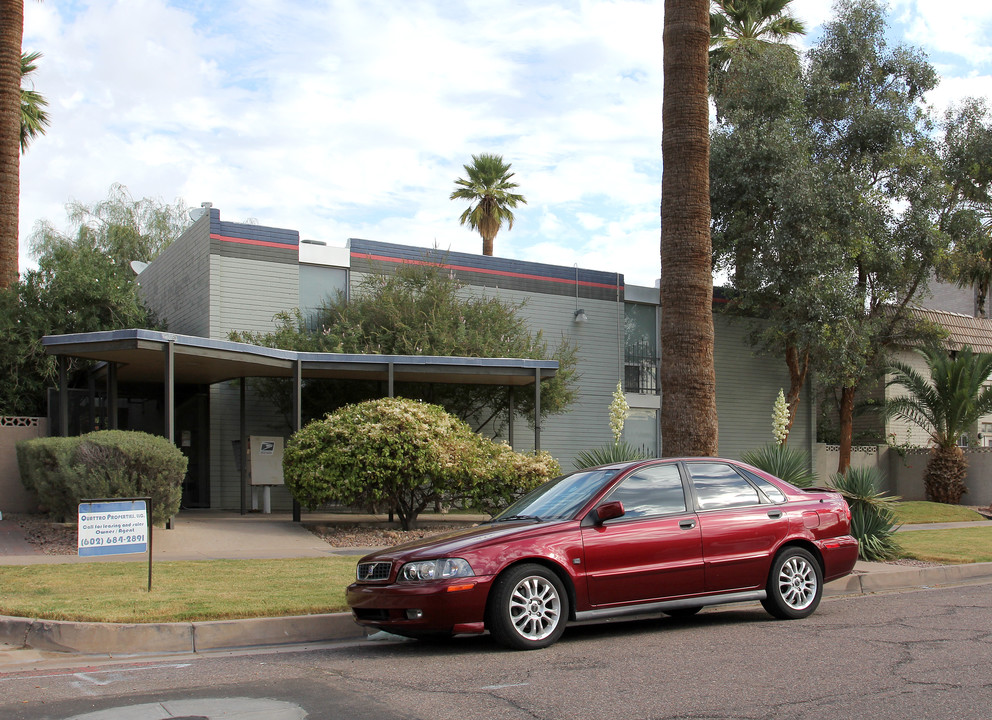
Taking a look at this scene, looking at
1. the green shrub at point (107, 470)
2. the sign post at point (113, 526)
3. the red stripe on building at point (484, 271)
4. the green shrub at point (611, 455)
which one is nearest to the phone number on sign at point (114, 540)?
the sign post at point (113, 526)

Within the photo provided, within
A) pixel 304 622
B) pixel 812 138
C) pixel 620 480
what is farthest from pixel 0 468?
pixel 812 138

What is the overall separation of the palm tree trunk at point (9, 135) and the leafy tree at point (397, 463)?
817 cm

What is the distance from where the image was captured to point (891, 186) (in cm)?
2569

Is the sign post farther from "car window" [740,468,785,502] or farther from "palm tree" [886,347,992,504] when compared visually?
"palm tree" [886,347,992,504]

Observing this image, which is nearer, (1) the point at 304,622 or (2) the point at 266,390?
(1) the point at 304,622

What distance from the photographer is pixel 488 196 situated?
37.2 meters

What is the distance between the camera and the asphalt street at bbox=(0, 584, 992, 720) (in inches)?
221

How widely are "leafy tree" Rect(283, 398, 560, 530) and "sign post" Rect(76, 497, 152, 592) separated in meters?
5.86

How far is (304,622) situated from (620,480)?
302 centimetres

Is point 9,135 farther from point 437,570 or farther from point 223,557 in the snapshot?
point 437,570

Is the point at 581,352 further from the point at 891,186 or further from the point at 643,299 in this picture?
the point at 891,186

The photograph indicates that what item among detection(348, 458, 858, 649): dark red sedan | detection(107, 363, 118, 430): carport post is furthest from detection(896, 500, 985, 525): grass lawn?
detection(107, 363, 118, 430): carport post

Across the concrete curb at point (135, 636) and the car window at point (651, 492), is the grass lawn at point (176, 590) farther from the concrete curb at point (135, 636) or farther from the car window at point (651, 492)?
the car window at point (651, 492)

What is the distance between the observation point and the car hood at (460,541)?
7465mm
